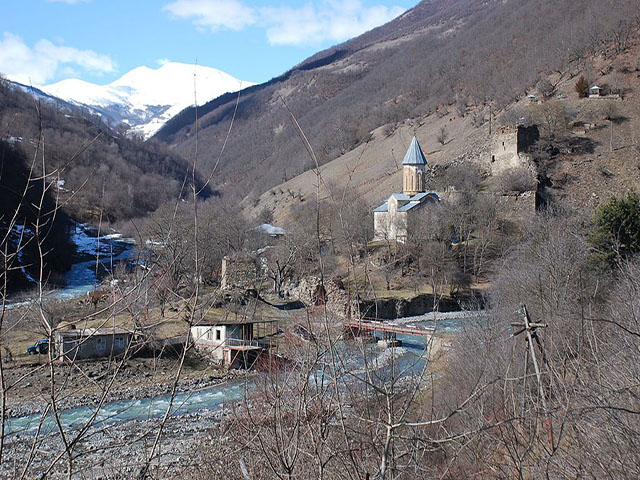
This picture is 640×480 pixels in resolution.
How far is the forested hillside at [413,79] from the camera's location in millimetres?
59062

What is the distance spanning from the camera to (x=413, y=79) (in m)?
93.4

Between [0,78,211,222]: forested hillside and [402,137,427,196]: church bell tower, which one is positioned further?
[402,137,427,196]: church bell tower

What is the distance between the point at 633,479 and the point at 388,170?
170ft

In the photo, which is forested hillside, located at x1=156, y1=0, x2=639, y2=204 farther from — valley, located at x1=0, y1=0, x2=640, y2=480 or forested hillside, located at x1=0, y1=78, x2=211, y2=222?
forested hillside, located at x1=0, y1=78, x2=211, y2=222

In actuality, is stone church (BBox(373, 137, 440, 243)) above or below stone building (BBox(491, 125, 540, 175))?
below

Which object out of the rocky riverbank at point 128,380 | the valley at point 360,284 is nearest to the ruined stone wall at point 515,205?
the valley at point 360,284

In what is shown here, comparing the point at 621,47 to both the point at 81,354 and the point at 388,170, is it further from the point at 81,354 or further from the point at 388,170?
the point at 81,354

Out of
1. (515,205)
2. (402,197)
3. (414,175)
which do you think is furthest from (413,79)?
(515,205)

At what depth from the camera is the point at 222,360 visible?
2031 centimetres

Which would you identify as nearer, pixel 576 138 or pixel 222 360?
pixel 222 360

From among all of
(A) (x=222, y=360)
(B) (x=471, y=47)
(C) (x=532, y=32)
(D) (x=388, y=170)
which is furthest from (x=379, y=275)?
(B) (x=471, y=47)

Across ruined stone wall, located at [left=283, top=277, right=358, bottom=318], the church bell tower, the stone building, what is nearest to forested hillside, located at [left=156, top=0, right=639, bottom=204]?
ruined stone wall, located at [left=283, top=277, right=358, bottom=318]

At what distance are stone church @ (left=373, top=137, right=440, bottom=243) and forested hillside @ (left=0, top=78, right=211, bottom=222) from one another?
12.4m

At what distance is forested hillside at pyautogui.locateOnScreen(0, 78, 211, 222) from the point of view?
4422 mm
